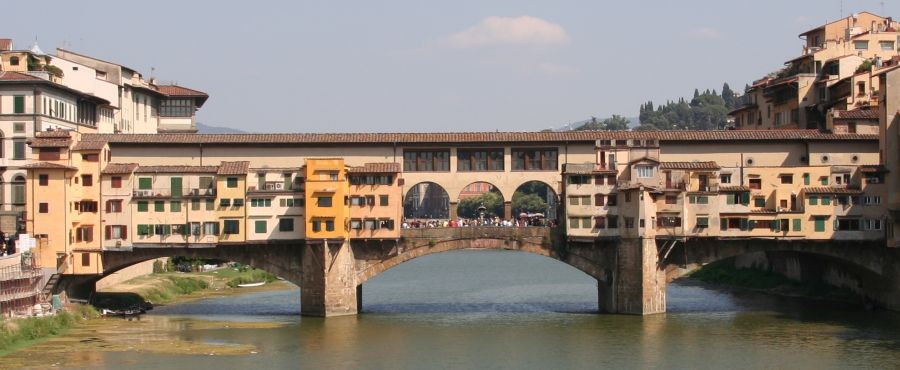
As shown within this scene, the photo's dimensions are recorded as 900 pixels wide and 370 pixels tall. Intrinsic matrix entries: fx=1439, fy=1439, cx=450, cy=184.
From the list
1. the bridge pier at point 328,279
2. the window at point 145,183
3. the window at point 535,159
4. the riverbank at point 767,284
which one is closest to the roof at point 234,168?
the window at point 145,183

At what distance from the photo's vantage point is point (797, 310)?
71.3 m

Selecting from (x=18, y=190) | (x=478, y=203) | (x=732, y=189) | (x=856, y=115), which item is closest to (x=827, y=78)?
(x=856, y=115)

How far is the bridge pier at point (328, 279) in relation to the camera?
221 feet

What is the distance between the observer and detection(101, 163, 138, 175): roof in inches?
2667

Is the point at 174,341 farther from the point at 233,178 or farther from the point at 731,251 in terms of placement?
the point at 731,251

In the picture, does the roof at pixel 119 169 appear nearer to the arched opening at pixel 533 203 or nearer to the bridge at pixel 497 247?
the bridge at pixel 497 247

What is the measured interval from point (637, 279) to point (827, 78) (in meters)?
23.9

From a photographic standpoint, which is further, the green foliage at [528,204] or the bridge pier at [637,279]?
the green foliage at [528,204]

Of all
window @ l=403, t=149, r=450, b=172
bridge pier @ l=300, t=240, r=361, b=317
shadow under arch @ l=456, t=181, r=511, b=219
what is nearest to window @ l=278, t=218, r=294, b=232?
bridge pier @ l=300, t=240, r=361, b=317

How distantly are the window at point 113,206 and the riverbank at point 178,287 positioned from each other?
219 inches

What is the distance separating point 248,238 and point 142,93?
28.3 meters

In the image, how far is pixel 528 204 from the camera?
529ft

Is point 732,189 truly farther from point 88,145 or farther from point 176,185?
point 88,145

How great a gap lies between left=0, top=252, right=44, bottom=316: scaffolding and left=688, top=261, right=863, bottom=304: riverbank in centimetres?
4021
